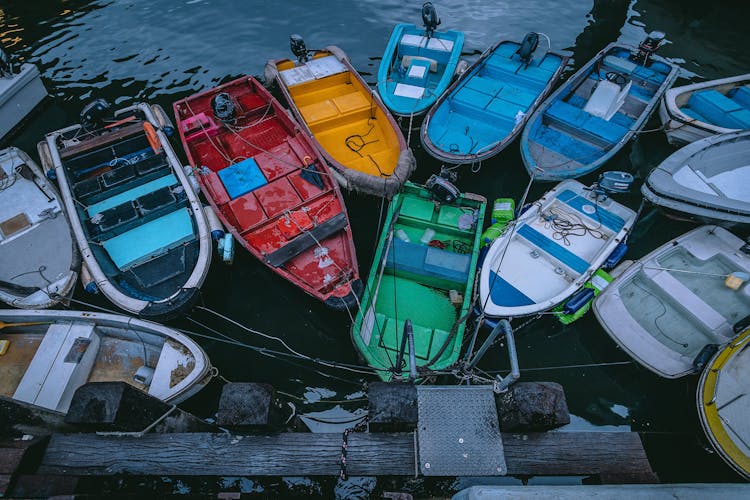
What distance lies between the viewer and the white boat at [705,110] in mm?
11420

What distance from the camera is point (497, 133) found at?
1141 centimetres

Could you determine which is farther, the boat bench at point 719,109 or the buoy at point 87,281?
the boat bench at point 719,109

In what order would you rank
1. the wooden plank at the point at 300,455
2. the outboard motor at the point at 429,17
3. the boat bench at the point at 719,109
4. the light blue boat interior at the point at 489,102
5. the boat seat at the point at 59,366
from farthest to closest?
the outboard motor at the point at 429,17
the boat bench at the point at 719,109
the light blue boat interior at the point at 489,102
the boat seat at the point at 59,366
the wooden plank at the point at 300,455

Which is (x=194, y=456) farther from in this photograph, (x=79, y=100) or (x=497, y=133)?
(x=79, y=100)

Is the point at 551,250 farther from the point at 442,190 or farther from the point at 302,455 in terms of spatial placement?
the point at 302,455

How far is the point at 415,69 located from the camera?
41.9 feet

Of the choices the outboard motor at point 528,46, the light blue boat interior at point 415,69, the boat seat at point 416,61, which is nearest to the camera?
the light blue boat interior at point 415,69

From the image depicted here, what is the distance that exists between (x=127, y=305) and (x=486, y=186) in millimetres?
9514

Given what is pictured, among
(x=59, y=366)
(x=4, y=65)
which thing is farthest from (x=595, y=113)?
(x=4, y=65)

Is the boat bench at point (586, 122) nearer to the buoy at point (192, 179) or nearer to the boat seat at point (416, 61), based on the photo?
the boat seat at point (416, 61)

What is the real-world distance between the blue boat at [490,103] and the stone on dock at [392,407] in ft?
24.0

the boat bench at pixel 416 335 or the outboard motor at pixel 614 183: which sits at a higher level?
the outboard motor at pixel 614 183

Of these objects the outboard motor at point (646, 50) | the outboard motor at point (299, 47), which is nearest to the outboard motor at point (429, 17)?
the outboard motor at point (299, 47)

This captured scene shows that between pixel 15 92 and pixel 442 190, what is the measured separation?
13.9 meters
